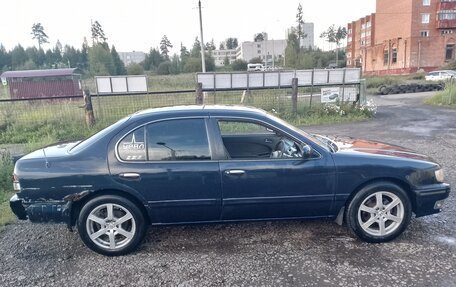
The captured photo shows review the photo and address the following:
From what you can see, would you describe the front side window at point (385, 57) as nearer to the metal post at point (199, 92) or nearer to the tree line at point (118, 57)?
the tree line at point (118, 57)

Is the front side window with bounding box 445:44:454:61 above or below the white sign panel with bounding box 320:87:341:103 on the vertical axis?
above

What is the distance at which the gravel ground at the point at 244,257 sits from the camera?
A: 2965 mm

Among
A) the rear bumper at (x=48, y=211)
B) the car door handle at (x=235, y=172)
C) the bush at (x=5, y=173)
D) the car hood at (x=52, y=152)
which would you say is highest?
the car hood at (x=52, y=152)

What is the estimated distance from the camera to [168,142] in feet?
11.2

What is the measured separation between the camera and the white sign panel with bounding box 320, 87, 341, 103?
12438 millimetres

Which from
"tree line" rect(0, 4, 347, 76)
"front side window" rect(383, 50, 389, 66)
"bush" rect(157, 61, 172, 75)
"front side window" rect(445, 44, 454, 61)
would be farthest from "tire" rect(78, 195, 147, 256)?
"bush" rect(157, 61, 172, 75)

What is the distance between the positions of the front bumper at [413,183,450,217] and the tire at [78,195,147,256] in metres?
2.96

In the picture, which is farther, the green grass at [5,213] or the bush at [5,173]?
the bush at [5,173]

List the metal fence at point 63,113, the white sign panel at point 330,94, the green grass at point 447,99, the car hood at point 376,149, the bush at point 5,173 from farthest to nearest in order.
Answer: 1. the green grass at point 447,99
2. the white sign panel at point 330,94
3. the metal fence at point 63,113
4. the bush at point 5,173
5. the car hood at point 376,149

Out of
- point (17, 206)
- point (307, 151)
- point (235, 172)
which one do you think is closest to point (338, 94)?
point (307, 151)

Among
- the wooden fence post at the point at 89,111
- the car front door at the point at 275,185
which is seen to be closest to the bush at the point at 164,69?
the wooden fence post at the point at 89,111

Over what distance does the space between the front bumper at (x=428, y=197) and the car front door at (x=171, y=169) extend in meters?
→ 2.16

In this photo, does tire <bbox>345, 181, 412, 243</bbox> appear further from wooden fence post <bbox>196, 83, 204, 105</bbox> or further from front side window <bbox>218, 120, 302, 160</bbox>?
wooden fence post <bbox>196, 83, 204, 105</bbox>

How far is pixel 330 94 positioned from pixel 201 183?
1030 cm
